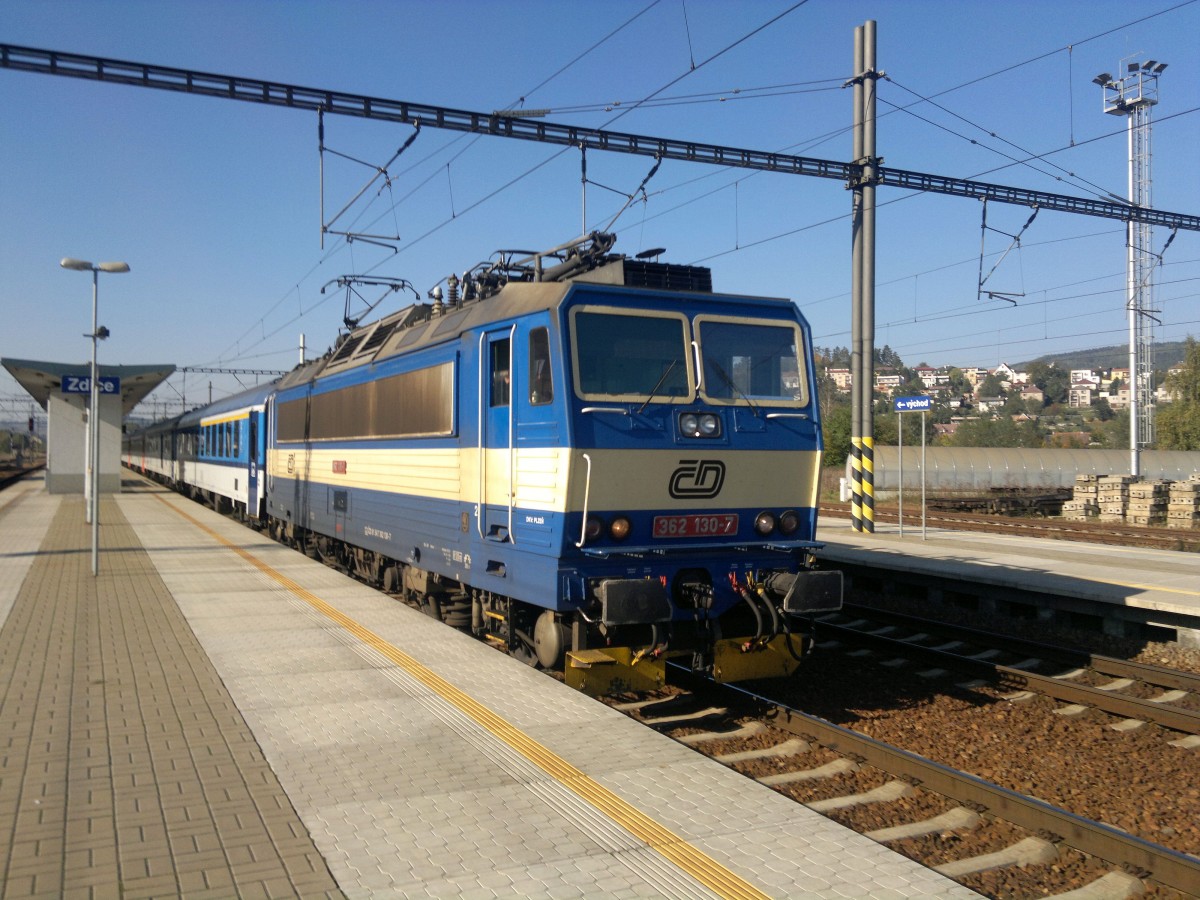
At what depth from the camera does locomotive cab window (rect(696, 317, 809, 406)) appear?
783cm

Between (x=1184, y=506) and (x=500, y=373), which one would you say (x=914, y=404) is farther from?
(x=1184, y=506)

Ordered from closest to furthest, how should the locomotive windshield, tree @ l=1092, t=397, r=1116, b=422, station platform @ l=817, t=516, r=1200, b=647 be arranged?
1. the locomotive windshield
2. station platform @ l=817, t=516, r=1200, b=647
3. tree @ l=1092, t=397, r=1116, b=422

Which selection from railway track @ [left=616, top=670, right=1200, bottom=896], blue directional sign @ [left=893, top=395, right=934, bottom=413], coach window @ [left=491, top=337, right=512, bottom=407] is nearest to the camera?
railway track @ [left=616, top=670, right=1200, bottom=896]

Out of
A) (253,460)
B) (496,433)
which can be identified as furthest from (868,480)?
(253,460)

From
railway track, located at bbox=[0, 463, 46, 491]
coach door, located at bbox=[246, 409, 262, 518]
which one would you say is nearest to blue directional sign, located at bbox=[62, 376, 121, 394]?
coach door, located at bbox=[246, 409, 262, 518]

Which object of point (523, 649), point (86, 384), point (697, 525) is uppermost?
point (86, 384)

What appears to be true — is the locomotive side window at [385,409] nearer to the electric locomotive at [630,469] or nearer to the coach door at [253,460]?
the electric locomotive at [630,469]

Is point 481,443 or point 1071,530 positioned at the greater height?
point 481,443

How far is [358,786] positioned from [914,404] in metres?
13.7

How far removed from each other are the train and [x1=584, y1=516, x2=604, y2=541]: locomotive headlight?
0.02 m

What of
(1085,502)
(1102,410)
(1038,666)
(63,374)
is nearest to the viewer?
(1038,666)

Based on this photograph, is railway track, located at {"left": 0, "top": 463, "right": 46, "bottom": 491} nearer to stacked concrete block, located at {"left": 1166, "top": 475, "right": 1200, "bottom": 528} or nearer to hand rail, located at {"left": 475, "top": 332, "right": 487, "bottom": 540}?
hand rail, located at {"left": 475, "top": 332, "right": 487, "bottom": 540}

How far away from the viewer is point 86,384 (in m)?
23.7

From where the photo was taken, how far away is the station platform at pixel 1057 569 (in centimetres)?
1069
